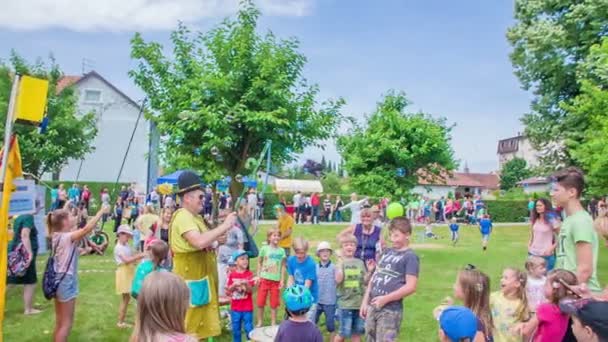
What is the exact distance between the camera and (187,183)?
453 centimetres

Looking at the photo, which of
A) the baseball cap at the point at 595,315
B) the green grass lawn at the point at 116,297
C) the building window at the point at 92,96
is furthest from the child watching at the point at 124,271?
the building window at the point at 92,96

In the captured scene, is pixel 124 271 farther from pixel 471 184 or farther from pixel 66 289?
pixel 471 184

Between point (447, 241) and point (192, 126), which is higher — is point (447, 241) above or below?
below

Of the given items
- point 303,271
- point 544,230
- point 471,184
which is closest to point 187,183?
point 303,271

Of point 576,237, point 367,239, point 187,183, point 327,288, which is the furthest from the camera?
point 367,239

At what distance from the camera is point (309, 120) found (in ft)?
32.9

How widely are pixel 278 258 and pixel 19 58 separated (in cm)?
2279

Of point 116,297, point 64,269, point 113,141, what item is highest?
point 113,141

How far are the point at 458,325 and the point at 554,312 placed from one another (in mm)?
927

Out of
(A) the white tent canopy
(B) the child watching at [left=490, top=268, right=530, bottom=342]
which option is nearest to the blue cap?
(B) the child watching at [left=490, top=268, right=530, bottom=342]

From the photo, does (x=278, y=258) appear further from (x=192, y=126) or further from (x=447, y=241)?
(x=447, y=241)

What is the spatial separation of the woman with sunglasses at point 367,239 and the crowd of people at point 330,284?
0.04 ft

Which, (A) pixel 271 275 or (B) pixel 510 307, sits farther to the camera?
(A) pixel 271 275

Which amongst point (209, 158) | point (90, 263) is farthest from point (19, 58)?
point (209, 158)
